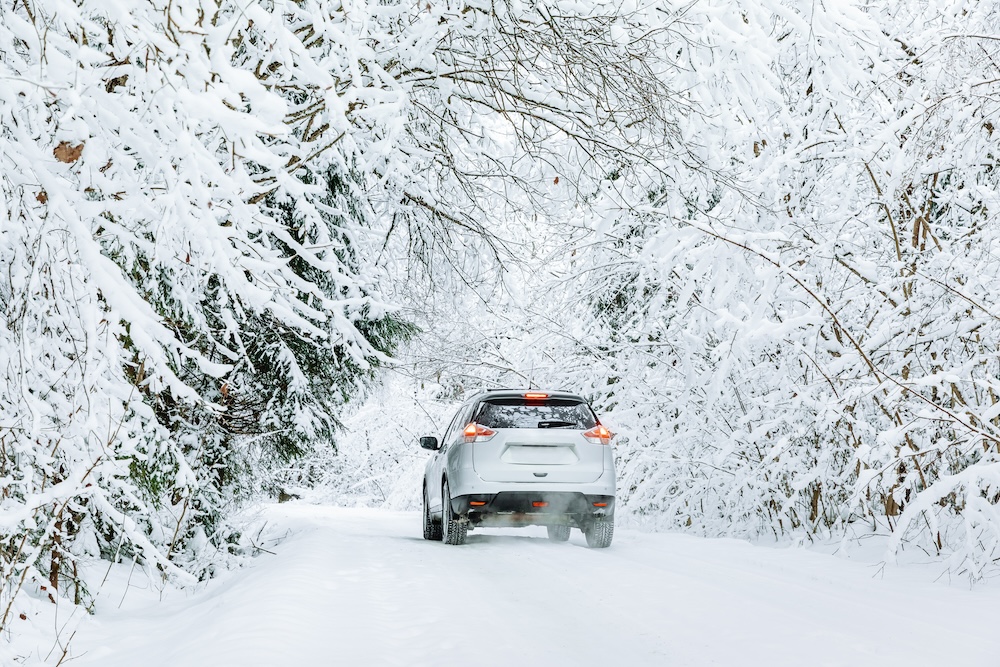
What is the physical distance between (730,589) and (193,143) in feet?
18.2

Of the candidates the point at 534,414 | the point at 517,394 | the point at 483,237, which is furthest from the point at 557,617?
the point at 517,394

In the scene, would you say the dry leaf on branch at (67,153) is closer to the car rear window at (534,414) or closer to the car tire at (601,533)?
the car rear window at (534,414)

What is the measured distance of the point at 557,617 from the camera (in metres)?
6.42

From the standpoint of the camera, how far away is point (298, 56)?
4223mm

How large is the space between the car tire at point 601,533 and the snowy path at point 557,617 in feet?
4.37

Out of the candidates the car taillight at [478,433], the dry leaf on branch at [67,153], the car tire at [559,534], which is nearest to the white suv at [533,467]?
the car taillight at [478,433]

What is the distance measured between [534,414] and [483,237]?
3.06 metres

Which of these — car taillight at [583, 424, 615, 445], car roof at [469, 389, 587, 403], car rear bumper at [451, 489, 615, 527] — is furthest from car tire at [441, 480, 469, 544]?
car taillight at [583, 424, 615, 445]

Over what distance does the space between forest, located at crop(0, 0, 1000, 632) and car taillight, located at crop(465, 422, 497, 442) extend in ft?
4.58

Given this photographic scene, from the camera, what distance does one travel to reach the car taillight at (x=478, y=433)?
11.2m

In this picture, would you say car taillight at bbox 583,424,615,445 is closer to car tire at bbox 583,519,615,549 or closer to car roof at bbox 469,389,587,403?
car roof at bbox 469,389,587,403

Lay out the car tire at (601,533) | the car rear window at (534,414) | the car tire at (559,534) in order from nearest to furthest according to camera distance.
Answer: the car tire at (601,533) → the car rear window at (534,414) → the car tire at (559,534)

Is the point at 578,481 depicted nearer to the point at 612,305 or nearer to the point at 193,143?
the point at 612,305

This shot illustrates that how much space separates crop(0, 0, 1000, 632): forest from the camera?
13.1 ft
